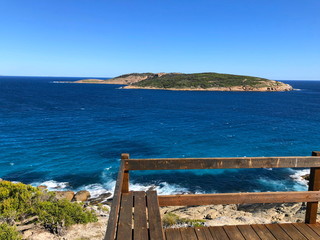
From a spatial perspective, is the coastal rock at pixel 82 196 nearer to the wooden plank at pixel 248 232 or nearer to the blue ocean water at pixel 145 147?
the blue ocean water at pixel 145 147

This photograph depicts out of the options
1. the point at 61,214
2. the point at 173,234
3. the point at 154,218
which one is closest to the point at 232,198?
the point at 173,234

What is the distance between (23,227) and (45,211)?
2.86 ft

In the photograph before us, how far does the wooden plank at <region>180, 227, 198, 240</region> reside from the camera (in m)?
3.95

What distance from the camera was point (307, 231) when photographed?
413cm

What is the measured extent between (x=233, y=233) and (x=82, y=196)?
15.1 m

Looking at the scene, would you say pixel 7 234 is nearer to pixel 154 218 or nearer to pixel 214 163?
pixel 154 218

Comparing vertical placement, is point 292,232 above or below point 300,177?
above

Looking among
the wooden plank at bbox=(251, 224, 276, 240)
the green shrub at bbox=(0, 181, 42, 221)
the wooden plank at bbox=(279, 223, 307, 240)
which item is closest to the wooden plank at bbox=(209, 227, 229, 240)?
the wooden plank at bbox=(251, 224, 276, 240)

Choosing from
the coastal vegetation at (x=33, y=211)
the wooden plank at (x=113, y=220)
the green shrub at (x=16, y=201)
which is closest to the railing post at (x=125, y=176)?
the wooden plank at (x=113, y=220)

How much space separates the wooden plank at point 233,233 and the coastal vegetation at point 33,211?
668cm

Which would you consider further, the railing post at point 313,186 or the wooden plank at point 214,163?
the railing post at point 313,186

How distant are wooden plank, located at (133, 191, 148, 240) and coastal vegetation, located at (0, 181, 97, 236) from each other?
5902 mm

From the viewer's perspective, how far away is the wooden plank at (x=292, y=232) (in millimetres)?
3957

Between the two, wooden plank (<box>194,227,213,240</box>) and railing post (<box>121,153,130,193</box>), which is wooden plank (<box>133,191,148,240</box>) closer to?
railing post (<box>121,153,130,193</box>)
